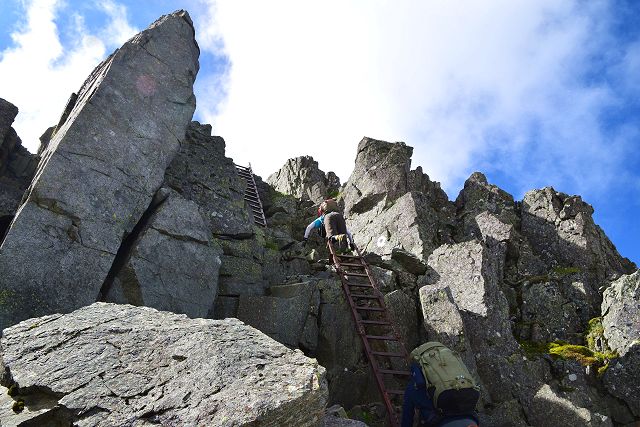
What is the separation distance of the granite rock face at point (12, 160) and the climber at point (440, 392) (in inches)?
542

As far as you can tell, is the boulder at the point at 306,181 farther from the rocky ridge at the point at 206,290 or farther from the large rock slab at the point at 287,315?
the large rock slab at the point at 287,315

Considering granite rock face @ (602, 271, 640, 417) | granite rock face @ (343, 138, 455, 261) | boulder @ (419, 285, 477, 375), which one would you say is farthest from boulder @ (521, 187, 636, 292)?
boulder @ (419, 285, 477, 375)

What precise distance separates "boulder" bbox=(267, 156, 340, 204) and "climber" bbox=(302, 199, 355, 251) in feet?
43.8

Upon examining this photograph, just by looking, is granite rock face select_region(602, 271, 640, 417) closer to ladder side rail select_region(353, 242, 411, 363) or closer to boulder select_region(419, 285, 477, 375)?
boulder select_region(419, 285, 477, 375)

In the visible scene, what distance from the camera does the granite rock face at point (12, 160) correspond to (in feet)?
53.9

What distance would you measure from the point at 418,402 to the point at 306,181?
1246 inches

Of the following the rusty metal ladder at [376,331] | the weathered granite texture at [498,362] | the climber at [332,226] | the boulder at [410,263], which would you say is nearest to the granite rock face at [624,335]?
the weathered granite texture at [498,362]

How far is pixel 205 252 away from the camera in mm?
15938

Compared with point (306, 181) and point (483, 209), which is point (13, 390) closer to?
point (483, 209)

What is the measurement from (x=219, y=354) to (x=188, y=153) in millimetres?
14054

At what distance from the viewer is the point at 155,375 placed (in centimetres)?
822

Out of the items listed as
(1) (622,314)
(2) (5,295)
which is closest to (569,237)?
(1) (622,314)

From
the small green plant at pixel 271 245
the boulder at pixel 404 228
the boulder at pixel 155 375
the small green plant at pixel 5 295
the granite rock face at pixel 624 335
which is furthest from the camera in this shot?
the boulder at pixel 404 228

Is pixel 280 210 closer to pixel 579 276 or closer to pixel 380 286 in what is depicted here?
pixel 380 286
